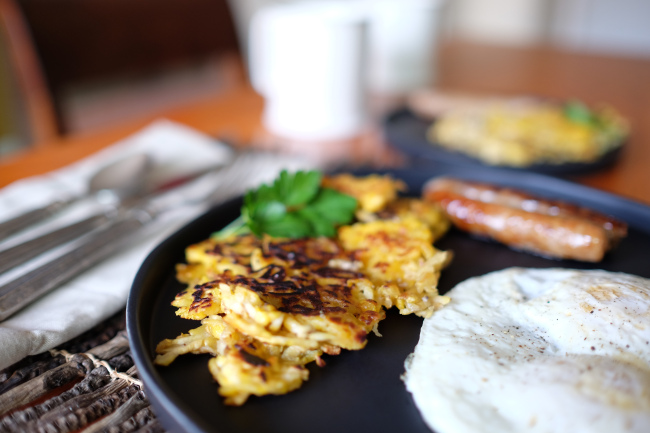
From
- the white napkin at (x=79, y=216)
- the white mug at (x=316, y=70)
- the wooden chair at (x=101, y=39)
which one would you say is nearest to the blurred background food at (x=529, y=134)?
the white mug at (x=316, y=70)

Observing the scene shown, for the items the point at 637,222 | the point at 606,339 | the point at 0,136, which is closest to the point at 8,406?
the point at 606,339

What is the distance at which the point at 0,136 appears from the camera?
4.55m

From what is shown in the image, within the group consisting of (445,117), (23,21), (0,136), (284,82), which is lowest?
(0,136)

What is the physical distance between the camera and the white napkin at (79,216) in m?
1.05

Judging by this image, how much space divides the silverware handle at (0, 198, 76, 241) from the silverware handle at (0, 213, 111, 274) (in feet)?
0.46

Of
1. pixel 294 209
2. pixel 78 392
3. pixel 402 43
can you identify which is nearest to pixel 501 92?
pixel 402 43

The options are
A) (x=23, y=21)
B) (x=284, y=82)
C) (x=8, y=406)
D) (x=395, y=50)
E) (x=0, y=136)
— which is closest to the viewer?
(x=8, y=406)

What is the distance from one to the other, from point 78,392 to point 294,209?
2.26ft

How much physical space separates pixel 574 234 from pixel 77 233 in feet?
4.24

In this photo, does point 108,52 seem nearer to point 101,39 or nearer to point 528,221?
point 101,39

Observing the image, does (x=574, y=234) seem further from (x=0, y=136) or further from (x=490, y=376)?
(x=0, y=136)

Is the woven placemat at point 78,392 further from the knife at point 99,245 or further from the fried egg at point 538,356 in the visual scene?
the fried egg at point 538,356

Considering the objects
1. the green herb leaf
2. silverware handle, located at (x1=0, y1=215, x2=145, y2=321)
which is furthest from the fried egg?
the green herb leaf

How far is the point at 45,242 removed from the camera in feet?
4.27
